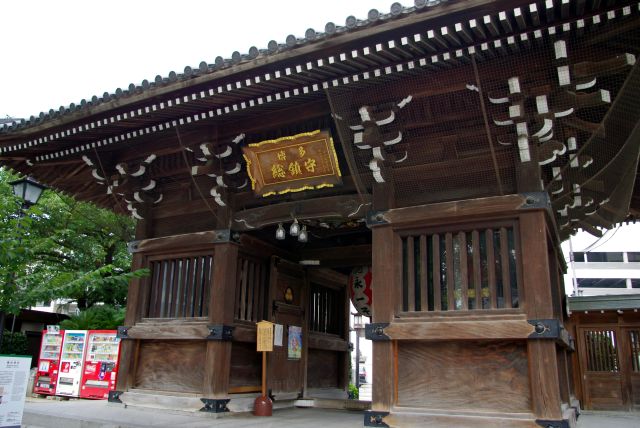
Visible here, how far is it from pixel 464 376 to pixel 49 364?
1216 cm

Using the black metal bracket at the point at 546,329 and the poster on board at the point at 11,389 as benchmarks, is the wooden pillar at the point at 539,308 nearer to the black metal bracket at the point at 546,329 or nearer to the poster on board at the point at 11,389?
the black metal bracket at the point at 546,329

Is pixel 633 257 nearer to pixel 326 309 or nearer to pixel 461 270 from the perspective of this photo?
pixel 326 309

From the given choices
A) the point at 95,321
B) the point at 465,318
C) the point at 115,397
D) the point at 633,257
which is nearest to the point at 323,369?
the point at 115,397

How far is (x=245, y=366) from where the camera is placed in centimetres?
853

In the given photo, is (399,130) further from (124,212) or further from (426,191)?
(124,212)

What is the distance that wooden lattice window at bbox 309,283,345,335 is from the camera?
35.7 ft

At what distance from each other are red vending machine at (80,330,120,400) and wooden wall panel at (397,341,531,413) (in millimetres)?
8963

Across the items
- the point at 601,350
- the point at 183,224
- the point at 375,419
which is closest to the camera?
the point at 375,419

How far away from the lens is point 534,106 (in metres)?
6.00

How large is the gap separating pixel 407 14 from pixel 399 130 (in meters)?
1.80

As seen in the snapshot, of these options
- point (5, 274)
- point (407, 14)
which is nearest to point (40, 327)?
point (5, 274)

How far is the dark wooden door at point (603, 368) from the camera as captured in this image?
12125mm

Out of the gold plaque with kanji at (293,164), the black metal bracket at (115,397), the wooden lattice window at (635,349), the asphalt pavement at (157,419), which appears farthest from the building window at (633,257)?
the black metal bracket at (115,397)

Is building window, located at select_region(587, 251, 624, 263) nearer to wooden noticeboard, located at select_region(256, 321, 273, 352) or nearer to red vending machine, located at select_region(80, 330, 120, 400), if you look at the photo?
red vending machine, located at select_region(80, 330, 120, 400)
